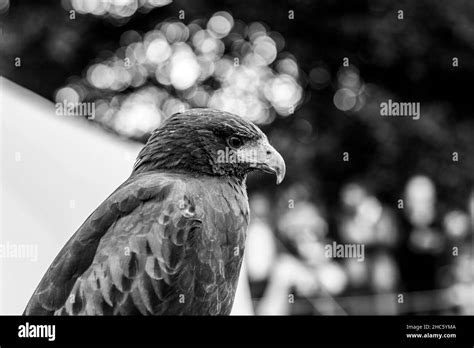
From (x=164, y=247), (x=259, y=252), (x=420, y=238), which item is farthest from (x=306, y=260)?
(x=164, y=247)

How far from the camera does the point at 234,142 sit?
9.45ft

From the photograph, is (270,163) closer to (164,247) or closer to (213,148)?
(213,148)

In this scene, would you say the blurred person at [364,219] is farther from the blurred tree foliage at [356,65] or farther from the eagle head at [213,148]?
the eagle head at [213,148]

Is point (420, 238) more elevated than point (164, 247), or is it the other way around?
point (420, 238)

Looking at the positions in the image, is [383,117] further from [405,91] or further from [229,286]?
[229,286]

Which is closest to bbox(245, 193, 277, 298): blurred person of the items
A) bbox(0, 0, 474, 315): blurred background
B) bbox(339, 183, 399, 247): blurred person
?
bbox(0, 0, 474, 315): blurred background

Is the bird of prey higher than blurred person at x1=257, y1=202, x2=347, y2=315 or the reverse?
the reverse

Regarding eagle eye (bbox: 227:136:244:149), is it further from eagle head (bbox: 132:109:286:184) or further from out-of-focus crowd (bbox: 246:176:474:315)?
out-of-focus crowd (bbox: 246:176:474:315)

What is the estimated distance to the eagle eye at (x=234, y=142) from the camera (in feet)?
9.42

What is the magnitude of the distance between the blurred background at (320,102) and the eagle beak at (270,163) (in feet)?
9.99

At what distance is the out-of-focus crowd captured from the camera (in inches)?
306

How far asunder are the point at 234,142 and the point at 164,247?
1.73 feet

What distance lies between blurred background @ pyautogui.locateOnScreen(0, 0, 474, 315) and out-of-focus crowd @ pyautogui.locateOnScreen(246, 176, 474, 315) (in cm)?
2

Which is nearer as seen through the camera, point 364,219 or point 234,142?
point 234,142
